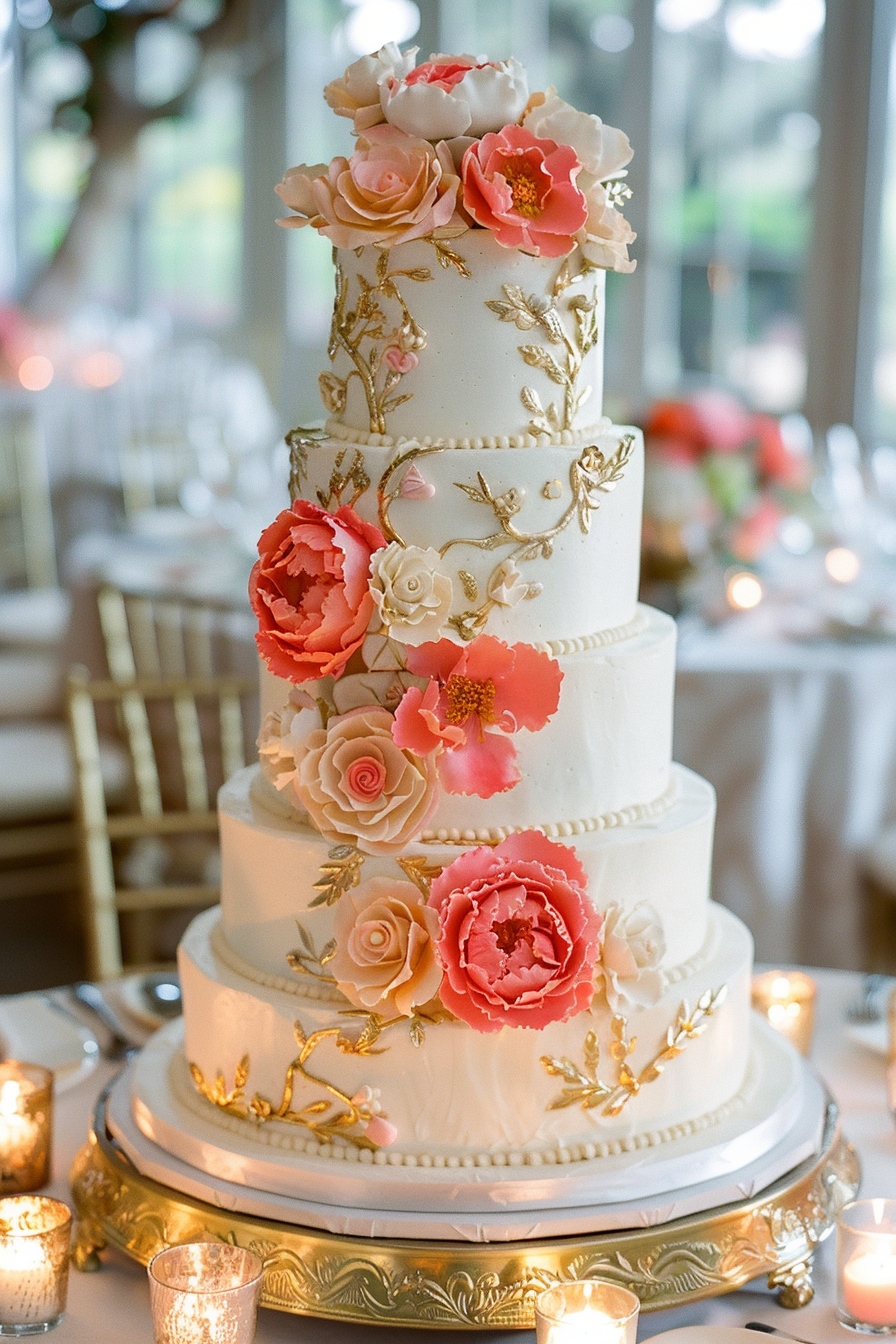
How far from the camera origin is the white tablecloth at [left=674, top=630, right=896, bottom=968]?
3.36 m

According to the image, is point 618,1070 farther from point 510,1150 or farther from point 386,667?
point 386,667

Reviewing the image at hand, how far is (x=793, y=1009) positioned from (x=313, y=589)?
3.17ft

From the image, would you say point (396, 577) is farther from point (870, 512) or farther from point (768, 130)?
point (768, 130)

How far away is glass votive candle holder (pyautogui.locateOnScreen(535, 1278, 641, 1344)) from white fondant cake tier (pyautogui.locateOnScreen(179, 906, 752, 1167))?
0.60ft

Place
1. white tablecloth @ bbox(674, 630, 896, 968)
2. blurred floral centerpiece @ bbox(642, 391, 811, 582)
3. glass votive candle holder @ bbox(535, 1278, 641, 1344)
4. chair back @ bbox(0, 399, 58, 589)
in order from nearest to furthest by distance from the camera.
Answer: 1. glass votive candle holder @ bbox(535, 1278, 641, 1344)
2. white tablecloth @ bbox(674, 630, 896, 968)
3. blurred floral centerpiece @ bbox(642, 391, 811, 582)
4. chair back @ bbox(0, 399, 58, 589)

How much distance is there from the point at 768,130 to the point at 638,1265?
20.8 feet

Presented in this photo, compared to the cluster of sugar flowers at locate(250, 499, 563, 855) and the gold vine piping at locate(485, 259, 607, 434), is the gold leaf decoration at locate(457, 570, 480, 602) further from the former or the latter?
the gold vine piping at locate(485, 259, 607, 434)

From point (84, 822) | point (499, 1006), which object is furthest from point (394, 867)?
point (84, 822)

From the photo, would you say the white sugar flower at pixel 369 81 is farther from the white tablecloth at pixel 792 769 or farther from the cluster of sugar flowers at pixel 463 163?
the white tablecloth at pixel 792 769

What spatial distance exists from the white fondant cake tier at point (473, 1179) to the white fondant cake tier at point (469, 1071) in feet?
0.07

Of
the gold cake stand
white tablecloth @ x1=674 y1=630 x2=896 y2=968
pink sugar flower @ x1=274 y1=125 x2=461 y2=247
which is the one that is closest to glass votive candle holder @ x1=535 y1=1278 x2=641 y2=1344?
the gold cake stand

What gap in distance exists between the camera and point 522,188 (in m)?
1.42

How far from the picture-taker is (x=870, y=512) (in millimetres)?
4004

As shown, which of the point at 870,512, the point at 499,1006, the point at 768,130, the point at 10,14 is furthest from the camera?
the point at 10,14
